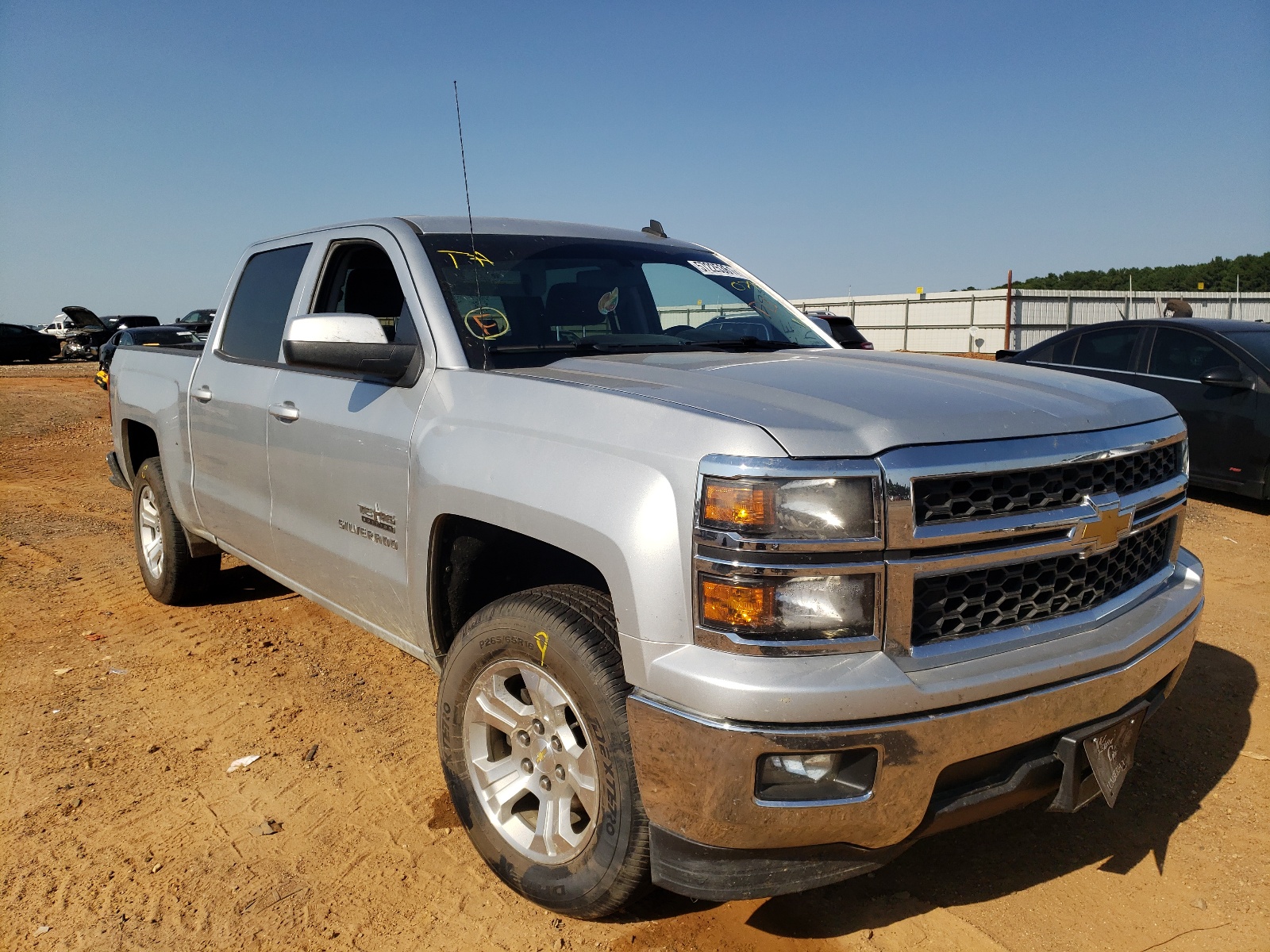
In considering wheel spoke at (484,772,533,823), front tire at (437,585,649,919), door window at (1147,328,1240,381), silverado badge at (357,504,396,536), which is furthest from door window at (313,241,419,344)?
door window at (1147,328,1240,381)

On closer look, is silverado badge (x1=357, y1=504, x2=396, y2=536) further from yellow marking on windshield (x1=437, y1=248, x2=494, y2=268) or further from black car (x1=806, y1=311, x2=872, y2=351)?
black car (x1=806, y1=311, x2=872, y2=351)

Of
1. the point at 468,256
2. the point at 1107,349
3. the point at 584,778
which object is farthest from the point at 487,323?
the point at 1107,349

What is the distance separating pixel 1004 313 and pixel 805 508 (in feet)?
Result: 102

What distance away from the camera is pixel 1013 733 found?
6.75 ft

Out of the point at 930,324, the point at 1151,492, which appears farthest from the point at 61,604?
the point at 930,324

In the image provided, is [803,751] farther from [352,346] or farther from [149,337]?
[149,337]

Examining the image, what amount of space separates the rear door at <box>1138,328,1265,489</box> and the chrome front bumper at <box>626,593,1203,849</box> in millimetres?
6309

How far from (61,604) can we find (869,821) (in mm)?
5196

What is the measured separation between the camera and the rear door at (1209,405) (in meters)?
7.12

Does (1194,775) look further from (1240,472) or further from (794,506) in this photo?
(1240,472)

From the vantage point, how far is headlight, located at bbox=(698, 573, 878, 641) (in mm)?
1925

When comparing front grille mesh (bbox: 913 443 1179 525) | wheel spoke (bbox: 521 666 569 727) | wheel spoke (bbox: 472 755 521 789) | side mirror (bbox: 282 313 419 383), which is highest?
side mirror (bbox: 282 313 419 383)

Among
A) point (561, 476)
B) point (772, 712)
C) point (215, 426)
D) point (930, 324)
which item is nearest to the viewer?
point (772, 712)

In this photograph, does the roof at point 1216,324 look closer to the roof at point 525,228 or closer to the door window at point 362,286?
the roof at point 525,228
